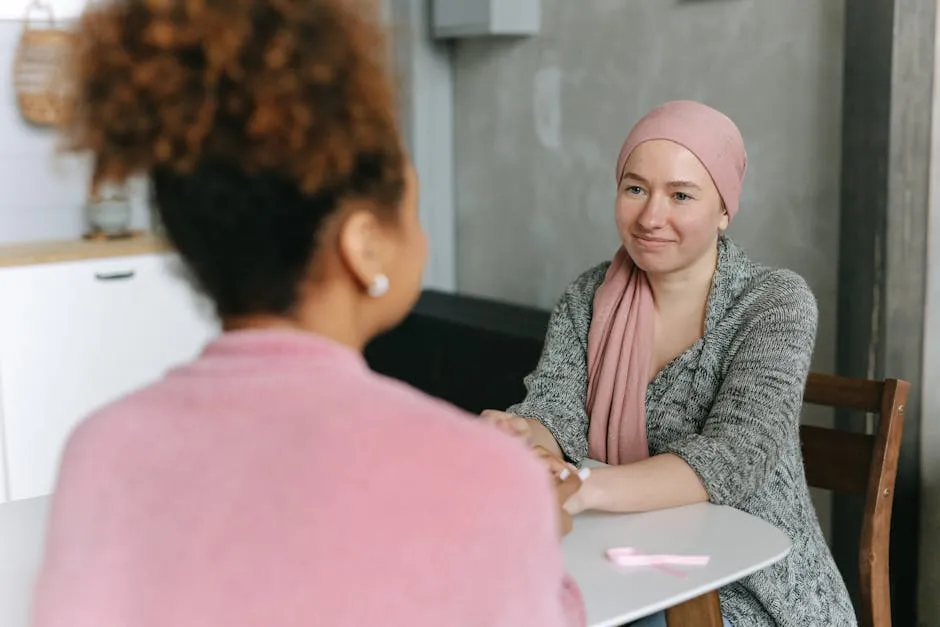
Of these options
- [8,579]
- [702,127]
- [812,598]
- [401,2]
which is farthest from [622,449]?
[401,2]

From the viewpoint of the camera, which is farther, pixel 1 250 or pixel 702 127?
pixel 1 250

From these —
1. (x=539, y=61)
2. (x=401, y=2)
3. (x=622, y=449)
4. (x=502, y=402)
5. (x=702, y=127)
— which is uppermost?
(x=401, y=2)

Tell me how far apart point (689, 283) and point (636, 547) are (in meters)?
0.65

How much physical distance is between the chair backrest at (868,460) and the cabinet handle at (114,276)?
2365 millimetres

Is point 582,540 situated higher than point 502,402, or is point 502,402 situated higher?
point 582,540

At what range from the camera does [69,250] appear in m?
3.49

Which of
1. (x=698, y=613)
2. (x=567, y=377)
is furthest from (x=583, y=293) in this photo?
(x=698, y=613)

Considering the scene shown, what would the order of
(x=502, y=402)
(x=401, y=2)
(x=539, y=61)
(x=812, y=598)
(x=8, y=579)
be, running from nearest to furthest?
Result: (x=8, y=579) < (x=812, y=598) < (x=502, y=402) < (x=539, y=61) < (x=401, y=2)

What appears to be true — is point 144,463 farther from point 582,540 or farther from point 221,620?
point 582,540

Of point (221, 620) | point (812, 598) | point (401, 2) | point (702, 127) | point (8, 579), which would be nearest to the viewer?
point (221, 620)

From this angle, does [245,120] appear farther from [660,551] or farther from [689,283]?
[689,283]

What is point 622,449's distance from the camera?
1816 mm

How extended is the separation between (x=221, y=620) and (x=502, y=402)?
251 centimetres

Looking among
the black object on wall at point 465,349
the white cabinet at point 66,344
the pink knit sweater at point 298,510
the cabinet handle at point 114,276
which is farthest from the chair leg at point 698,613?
the cabinet handle at point 114,276
